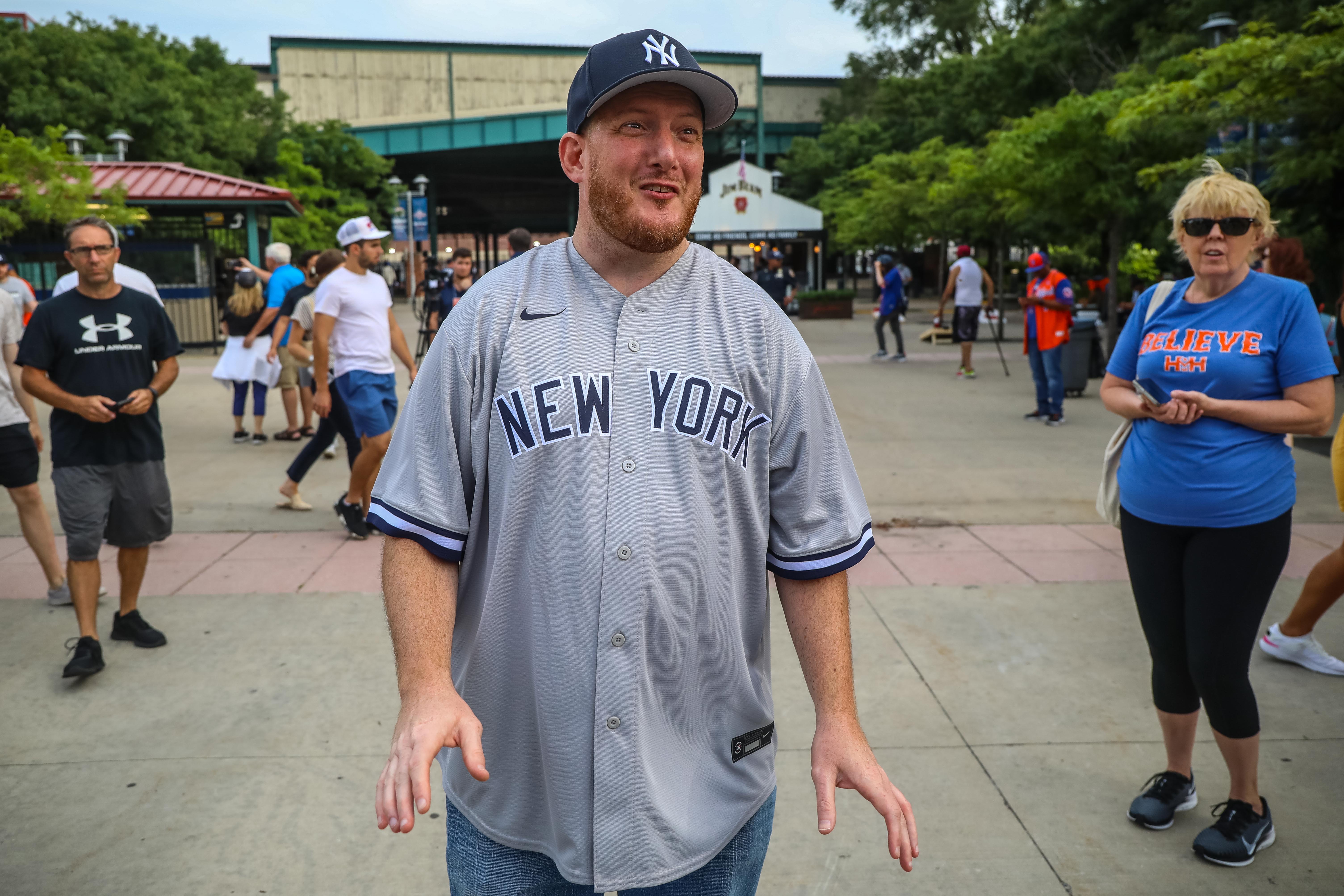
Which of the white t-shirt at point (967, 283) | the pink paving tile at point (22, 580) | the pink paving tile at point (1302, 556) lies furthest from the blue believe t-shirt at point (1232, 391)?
the white t-shirt at point (967, 283)

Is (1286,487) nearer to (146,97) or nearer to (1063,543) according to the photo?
(1063,543)

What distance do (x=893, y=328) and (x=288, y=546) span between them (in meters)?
13.1

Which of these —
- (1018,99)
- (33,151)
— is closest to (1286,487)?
(33,151)

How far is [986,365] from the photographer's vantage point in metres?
18.1

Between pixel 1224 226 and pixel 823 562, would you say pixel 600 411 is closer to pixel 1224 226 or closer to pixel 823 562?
pixel 823 562

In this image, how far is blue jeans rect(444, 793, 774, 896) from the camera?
6.22ft

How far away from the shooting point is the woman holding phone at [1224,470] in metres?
3.27

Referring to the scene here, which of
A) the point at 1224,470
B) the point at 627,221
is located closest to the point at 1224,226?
the point at 1224,470

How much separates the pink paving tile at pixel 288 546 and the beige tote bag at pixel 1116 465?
15.0ft

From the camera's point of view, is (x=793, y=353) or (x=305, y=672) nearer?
(x=793, y=353)

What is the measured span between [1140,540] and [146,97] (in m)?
31.7

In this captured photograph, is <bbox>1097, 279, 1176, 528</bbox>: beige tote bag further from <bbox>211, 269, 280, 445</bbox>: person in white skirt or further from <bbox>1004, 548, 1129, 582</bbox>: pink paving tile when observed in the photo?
<bbox>211, 269, 280, 445</bbox>: person in white skirt

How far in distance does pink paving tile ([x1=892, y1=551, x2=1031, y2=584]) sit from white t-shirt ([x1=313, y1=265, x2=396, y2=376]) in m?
3.43

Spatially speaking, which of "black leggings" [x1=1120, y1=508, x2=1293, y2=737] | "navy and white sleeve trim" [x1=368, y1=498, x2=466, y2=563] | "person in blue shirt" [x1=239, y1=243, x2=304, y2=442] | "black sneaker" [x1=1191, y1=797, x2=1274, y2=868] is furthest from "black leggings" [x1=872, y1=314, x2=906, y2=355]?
"navy and white sleeve trim" [x1=368, y1=498, x2=466, y2=563]
